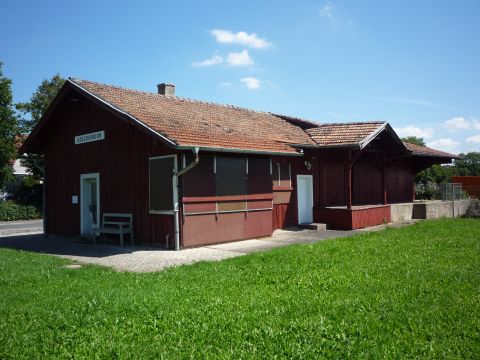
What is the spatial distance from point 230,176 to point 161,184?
213 centimetres

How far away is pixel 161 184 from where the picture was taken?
41.7 feet

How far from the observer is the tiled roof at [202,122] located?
41.3 ft

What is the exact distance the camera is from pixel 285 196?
1666 centimetres

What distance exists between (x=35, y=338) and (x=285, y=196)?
12248mm

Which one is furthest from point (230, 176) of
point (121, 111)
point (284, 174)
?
point (121, 111)

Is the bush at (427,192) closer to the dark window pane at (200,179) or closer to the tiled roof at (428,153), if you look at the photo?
the tiled roof at (428,153)

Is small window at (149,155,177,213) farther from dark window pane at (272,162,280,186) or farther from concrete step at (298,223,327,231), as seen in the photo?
concrete step at (298,223,327,231)

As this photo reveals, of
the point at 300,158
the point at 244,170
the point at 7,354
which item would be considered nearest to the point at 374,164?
the point at 300,158

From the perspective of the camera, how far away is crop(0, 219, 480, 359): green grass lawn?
4727mm

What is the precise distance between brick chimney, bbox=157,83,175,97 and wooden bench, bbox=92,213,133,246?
647 cm

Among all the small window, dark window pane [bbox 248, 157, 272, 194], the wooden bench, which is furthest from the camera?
dark window pane [bbox 248, 157, 272, 194]

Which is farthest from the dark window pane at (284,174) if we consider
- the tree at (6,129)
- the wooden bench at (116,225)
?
the tree at (6,129)

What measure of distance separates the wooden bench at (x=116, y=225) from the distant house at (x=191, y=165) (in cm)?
22

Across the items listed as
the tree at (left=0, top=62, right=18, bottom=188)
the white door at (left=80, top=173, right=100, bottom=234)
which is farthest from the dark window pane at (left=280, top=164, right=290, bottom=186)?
the tree at (left=0, top=62, right=18, bottom=188)
